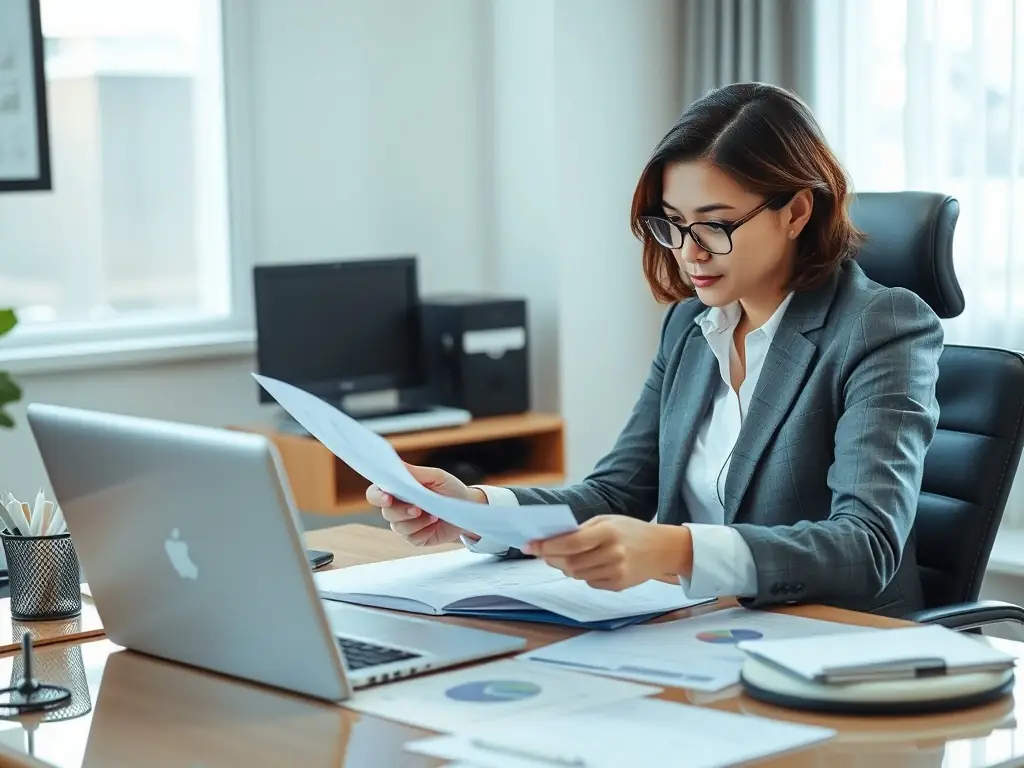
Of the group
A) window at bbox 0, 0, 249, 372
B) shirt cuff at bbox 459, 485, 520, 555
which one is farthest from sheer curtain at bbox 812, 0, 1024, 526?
shirt cuff at bbox 459, 485, 520, 555

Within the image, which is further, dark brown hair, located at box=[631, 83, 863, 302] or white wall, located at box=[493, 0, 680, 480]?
white wall, located at box=[493, 0, 680, 480]

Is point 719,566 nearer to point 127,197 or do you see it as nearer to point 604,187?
point 127,197

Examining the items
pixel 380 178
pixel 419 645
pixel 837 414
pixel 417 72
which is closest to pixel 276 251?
pixel 380 178

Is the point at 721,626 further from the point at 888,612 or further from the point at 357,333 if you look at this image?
the point at 357,333

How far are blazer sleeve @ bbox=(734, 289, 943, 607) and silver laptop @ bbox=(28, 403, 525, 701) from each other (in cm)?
30

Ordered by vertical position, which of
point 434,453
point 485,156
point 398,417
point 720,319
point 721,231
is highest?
point 485,156

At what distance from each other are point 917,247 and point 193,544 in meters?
1.10

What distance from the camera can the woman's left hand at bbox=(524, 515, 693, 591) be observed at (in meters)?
1.41

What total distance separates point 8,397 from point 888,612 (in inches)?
40.7

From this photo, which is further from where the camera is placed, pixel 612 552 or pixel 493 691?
pixel 612 552

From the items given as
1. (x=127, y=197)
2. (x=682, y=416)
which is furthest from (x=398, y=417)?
Answer: (x=682, y=416)

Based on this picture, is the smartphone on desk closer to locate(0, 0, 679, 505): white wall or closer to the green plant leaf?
the green plant leaf

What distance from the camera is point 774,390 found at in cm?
185

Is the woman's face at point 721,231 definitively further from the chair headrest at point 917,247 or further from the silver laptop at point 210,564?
the silver laptop at point 210,564
